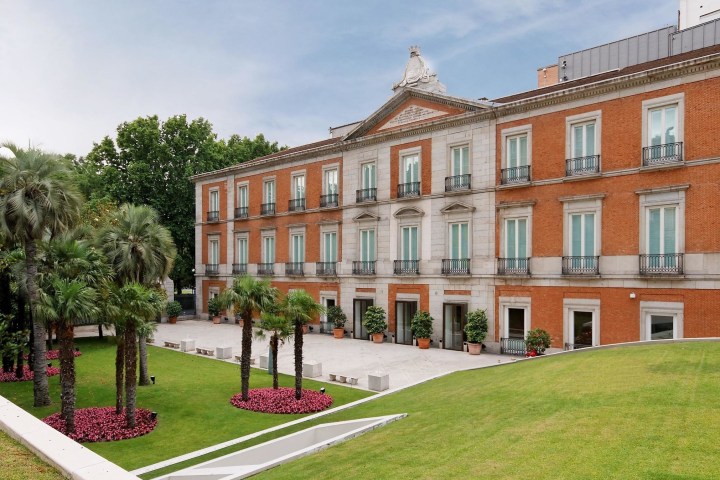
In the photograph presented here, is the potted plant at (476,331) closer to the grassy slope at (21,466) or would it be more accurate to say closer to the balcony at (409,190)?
the balcony at (409,190)

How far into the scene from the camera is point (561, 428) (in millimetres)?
9266

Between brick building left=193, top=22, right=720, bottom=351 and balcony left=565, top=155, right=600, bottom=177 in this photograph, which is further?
balcony left=565, top=155, right=600, bottom=177

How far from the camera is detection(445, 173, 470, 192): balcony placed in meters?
26.7

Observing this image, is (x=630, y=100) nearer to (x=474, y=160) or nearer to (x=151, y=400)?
(x=474, y=160)

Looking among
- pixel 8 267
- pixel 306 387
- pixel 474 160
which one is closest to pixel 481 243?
pixel 474 160

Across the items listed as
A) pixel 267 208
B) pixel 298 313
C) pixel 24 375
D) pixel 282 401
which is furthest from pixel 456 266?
pixel 24 375

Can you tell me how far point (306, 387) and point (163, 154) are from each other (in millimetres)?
32553

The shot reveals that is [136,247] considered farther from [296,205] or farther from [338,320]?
[296,205]

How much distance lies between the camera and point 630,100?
21.5 meters

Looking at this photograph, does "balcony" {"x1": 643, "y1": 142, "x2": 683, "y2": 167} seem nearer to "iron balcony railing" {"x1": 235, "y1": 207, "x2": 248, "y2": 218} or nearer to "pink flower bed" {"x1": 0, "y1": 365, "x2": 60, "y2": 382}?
"pink flower bed" {"x1": 0, "y1": 365, "x2": 60, "y2": 382}

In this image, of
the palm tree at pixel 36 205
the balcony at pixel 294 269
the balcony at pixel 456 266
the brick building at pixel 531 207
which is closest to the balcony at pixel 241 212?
the brick building at pixel 531 207

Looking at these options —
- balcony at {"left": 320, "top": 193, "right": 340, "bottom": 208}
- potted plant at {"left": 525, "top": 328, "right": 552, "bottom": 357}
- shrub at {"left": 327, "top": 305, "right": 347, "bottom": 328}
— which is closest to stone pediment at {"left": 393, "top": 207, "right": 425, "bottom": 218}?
balcony at {"left": 320, "top": 193, "right": 340, "bottom": 208}

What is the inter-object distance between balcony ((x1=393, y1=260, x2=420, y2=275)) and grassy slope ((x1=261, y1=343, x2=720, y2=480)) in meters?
13.7

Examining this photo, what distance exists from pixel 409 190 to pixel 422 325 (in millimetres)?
8042
